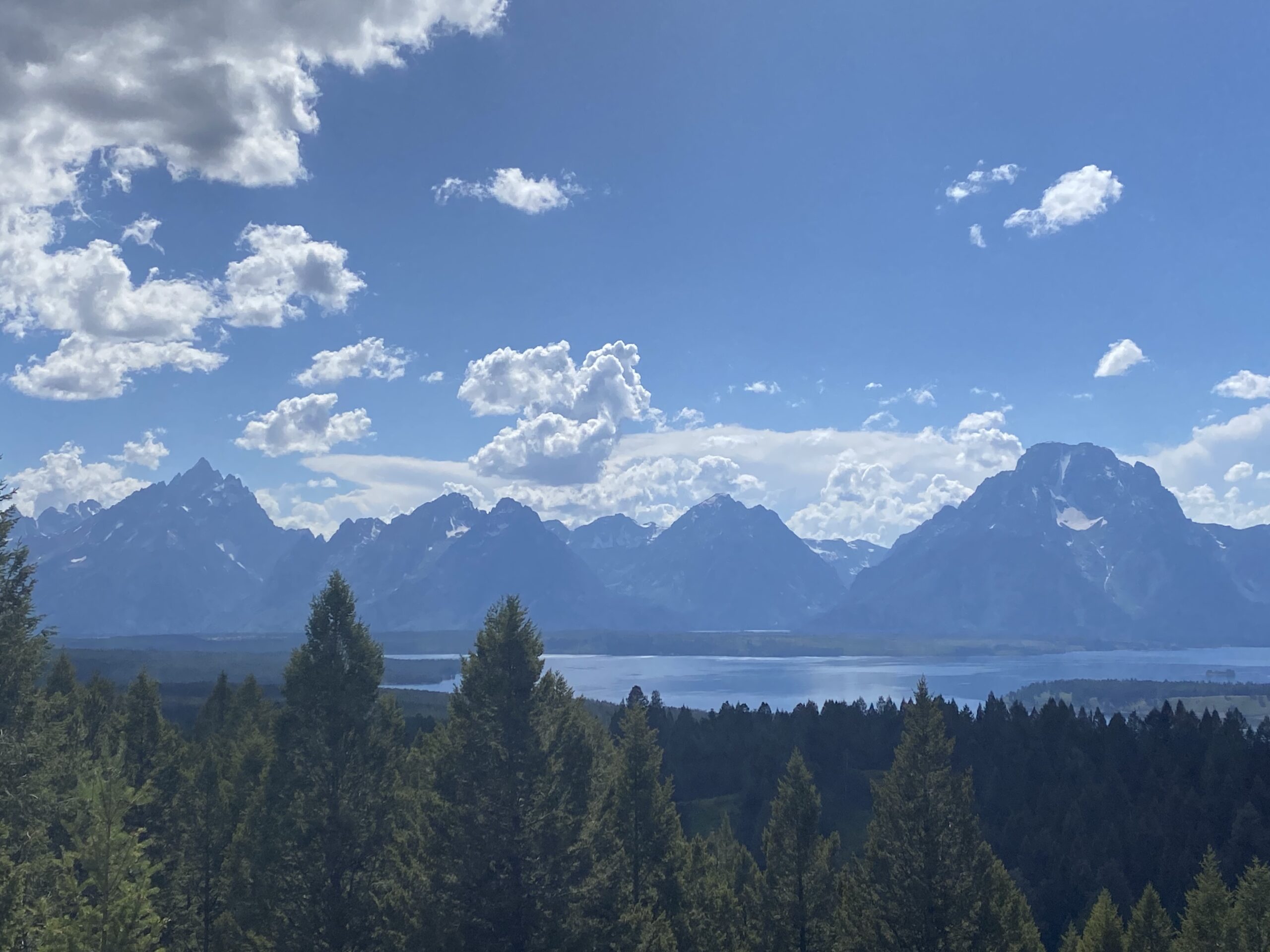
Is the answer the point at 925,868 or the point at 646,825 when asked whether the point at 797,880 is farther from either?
the point at 925,868

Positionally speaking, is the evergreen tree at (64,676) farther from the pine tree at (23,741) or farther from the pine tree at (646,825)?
the pine tree at (646,825)

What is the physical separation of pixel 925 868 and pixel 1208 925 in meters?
21.2

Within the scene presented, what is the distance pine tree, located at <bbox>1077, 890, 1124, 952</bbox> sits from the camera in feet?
144

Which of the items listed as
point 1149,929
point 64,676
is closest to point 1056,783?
point 1149,929

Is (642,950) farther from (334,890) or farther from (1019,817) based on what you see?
(1019,817)

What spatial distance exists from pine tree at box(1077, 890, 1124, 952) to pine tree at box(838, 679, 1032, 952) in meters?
16.7

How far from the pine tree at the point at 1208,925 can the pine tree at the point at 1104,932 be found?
2.69 m

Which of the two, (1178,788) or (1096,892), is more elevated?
(1178,788)

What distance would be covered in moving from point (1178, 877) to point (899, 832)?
60.7 metres

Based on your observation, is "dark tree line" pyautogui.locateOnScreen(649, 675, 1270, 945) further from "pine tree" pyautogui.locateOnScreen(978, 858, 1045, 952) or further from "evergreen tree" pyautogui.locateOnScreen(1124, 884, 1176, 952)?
"pine tree" pyautogui.locateOnScreen(978, 858, 1045, 952)

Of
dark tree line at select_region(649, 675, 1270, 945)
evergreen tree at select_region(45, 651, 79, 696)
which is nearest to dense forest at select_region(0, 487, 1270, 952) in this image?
evergreen tree at select_region(45, 651, 79, 696)

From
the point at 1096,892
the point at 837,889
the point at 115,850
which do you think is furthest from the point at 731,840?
the point at 115,850

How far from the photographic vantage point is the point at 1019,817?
8875 centimetres

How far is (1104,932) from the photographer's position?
146 ft
